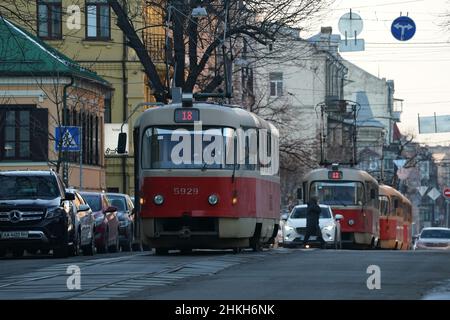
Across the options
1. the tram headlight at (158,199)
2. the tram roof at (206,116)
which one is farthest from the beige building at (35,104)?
the tram headlight at (158,199)

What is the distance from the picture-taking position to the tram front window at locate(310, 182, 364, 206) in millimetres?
54500

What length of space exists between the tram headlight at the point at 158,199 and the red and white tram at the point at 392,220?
3135cm

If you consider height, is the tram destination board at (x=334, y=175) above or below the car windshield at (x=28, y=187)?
above

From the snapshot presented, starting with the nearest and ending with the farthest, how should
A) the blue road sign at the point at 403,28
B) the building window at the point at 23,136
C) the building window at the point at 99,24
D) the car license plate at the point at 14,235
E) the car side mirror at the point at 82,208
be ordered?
the car license plate at the point at 14,235
the car side mirror at the point at 82,208
the blue road sign at the point at 403,28
the building window at the point at 23,136
the building window at the point at 99,24

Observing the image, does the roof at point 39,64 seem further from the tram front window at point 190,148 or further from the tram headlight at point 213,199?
the tram headlight at point 213,199

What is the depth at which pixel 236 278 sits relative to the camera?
856 inches

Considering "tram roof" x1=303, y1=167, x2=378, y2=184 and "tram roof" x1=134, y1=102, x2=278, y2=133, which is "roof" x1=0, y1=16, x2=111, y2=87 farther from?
"tram roof" x1=134, y1=102, x2=278, y2=133

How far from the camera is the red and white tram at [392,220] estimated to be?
63.0 m

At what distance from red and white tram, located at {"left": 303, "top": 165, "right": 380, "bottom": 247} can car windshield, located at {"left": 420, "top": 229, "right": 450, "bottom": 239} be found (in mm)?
11544

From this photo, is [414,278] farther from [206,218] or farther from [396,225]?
[396,225]

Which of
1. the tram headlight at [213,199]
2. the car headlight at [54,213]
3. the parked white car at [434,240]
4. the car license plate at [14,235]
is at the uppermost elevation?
the tram headlight at [213,199]

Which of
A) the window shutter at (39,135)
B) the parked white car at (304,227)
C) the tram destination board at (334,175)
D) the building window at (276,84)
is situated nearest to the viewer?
the parked white car at (304,227)

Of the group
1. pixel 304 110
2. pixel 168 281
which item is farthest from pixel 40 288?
pixel 304 110

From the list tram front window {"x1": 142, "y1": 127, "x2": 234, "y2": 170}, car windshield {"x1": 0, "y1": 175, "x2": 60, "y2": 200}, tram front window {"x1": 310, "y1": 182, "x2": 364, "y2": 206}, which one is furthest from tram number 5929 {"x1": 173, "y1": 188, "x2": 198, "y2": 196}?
tram front window {"x1": 310, "y1": 182, "x2": 364, "y2": 206}
